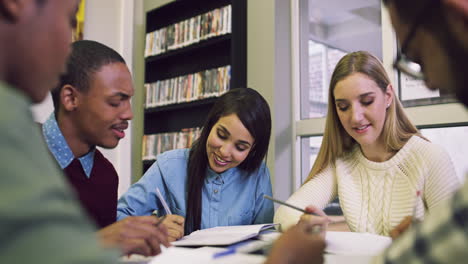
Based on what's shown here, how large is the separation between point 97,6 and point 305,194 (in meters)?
3.17

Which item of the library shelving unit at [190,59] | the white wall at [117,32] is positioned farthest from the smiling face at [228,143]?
the white wall at [117,32]

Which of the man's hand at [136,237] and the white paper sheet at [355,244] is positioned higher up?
the man's hand at [136,237]

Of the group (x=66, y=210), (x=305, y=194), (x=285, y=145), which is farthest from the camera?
(x=285, y=145)

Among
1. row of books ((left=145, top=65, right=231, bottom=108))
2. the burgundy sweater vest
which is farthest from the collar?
row of books ((left=145, top=65, right=231, bottom=108))

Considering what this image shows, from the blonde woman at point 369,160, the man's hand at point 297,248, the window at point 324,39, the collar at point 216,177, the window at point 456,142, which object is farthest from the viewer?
the window at point 324,39

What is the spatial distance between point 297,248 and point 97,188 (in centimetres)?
100

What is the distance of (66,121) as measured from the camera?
4.60ft

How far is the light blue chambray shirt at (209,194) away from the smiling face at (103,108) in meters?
0.30

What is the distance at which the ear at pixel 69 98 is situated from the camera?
1397 mm

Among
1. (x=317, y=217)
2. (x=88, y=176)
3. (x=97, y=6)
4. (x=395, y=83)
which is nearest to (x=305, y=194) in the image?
(x=317, y=217)

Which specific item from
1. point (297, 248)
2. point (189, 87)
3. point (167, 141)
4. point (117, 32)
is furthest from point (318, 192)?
point (117, 32)

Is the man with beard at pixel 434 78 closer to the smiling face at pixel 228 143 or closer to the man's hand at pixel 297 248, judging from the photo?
the man's hand at pixel 297 248

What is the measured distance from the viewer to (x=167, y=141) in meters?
3.74

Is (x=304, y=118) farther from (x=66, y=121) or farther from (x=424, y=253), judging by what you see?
(x=424, y=253)
